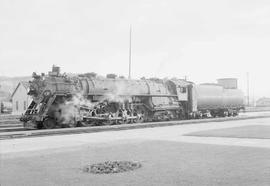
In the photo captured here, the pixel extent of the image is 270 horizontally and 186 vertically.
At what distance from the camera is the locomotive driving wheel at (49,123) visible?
2519 cm

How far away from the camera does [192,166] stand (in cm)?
1029

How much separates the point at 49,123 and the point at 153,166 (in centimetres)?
1617

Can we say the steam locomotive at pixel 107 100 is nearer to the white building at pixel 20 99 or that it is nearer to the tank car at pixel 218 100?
the tank car at pixel 218 100

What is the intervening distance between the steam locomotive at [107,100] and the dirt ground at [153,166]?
11219 mm

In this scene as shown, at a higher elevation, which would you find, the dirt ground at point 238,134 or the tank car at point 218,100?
the tank car at point 218,100

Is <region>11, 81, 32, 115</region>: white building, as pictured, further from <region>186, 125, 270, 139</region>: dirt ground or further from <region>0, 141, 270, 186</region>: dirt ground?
<region>0, 141, 270, 186</region>: dirt ground

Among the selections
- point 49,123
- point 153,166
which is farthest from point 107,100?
point 153,166

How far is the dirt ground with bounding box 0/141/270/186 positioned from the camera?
870 centimetres

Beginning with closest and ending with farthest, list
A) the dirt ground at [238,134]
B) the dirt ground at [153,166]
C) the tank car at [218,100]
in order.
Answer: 1. the dirt ground at [153,166]
2. the dirt ground at [238,134]
3. the tank car at [218,100]

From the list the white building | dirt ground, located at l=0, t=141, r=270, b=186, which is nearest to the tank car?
dirt ground, located at l=0, t=141, r=270, b=186

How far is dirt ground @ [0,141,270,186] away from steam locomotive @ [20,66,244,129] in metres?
11.2

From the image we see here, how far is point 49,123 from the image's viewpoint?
2545cm

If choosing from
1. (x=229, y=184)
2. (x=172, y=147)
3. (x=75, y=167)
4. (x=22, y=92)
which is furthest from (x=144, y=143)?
(x=22, y=92)

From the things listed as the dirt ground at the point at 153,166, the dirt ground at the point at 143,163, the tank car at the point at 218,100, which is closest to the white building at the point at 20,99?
the tank car at the point at 218,100
